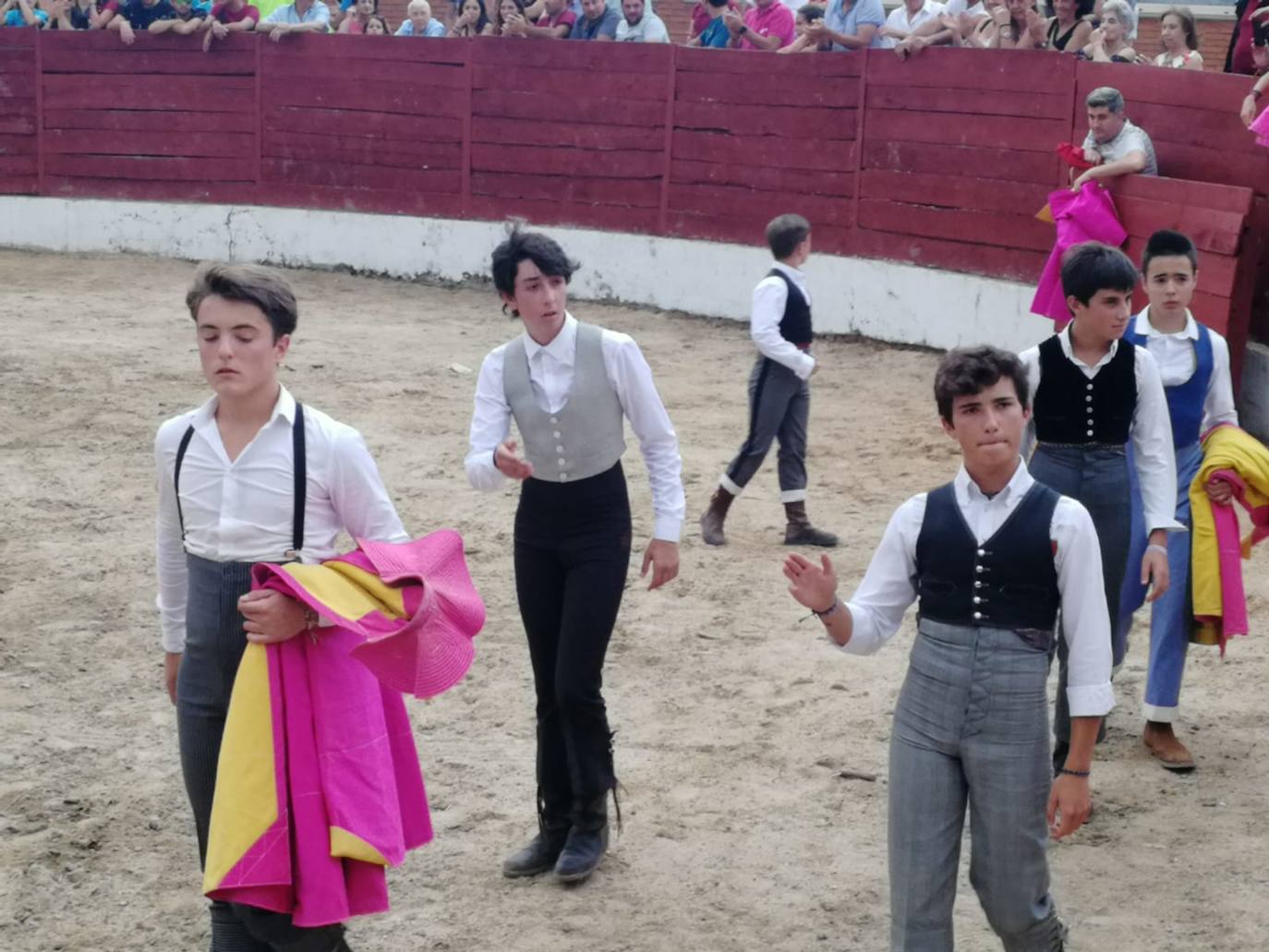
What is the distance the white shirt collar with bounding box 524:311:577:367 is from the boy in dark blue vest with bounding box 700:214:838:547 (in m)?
2.82

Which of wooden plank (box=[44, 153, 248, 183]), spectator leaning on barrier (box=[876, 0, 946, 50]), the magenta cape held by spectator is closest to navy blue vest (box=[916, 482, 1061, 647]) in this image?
the magenta cape held by spectator

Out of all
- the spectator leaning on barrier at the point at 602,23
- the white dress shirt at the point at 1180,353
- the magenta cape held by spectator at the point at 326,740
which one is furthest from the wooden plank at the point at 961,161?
the magenta cape held by spectator at the point at 326,740

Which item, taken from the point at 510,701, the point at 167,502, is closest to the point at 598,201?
the point at 510,701

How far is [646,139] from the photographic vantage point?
43.1ft

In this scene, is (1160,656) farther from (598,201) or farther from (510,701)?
(598,201)

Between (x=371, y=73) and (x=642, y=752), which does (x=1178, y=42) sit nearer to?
(x=642, y=752)

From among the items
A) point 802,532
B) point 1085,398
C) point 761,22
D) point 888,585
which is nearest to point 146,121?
point 761,22

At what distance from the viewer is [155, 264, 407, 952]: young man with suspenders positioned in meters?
3.14

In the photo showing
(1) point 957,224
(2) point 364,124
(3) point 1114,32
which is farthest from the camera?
(2) point 364,124

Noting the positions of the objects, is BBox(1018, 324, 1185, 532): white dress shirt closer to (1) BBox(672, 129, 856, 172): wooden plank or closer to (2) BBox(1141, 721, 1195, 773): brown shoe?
(2) BBox(1141, 721, 1195, 773): brown shoe

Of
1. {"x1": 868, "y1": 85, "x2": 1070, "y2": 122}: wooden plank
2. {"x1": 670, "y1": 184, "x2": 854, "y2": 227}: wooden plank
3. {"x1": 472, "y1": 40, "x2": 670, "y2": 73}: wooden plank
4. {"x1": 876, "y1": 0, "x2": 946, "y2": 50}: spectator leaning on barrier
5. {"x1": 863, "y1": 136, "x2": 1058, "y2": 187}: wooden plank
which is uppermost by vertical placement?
{"x1": 876, "y1": 0, "x2": 946, "y2": 50}: spectator leaning on barrier

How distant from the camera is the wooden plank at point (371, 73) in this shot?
1394 cm

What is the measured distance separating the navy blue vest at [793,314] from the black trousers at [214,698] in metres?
4.07

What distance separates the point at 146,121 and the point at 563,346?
38.6ft
